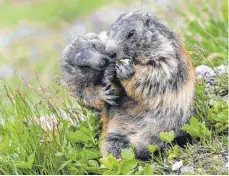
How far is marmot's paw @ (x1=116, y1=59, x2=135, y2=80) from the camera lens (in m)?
5.22

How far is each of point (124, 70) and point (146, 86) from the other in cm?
23

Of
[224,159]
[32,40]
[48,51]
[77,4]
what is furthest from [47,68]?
[224,159]

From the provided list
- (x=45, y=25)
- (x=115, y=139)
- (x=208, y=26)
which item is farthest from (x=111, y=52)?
(x=45, y=25)

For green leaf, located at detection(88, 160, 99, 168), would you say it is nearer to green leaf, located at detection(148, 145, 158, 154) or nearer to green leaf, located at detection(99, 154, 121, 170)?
green leaf, located at detection(99, 154, 121, 170)

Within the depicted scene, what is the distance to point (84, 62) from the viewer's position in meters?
5.56

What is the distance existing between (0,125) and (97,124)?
2.93 ft

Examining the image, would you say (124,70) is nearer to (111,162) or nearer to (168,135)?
(168,135)

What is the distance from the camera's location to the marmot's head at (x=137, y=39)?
5.39 metres

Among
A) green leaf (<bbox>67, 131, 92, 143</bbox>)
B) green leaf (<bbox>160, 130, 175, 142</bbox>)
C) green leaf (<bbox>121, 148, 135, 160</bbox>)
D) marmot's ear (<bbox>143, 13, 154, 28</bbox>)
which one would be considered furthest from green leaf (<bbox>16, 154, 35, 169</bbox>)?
marmot's ear (<bbox>143, 13, 154, 28</bbox>)

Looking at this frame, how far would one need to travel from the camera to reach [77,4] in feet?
59.9

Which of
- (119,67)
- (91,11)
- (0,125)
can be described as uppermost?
(91,11)

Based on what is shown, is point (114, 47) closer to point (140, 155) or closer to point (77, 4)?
point (140, 155)

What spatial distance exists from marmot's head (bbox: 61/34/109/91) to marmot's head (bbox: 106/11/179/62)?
150 mm

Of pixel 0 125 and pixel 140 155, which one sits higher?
pixel 0 125
